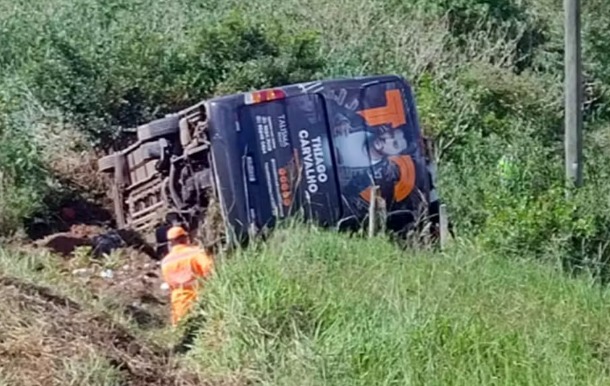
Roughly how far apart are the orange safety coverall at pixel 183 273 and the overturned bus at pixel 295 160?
611 mm

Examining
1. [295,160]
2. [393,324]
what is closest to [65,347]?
[393,324]

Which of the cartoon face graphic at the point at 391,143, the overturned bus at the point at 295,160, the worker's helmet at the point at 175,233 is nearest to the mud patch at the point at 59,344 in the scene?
the worker's helmet at the point at 175,233

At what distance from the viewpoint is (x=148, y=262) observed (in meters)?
10.2

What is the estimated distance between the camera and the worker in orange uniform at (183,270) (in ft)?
25.1

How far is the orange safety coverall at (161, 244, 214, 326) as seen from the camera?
7.65m

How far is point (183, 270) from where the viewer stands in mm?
8344

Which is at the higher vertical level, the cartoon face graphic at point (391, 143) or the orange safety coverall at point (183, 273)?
the cartoon face graphic at point (391, 143)

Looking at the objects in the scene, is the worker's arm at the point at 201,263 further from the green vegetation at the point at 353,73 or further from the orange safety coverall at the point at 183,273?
the green vegetation at the point at 353,73

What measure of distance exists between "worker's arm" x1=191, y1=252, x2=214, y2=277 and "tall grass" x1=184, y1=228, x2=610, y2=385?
0.34m

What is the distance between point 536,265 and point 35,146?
5895 mm

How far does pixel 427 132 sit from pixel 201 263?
759 cm

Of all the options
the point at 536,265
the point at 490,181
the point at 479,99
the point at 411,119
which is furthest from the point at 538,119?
the point at 536,265

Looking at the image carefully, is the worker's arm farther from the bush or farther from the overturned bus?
the bush

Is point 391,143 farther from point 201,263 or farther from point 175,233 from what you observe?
point 201,263
